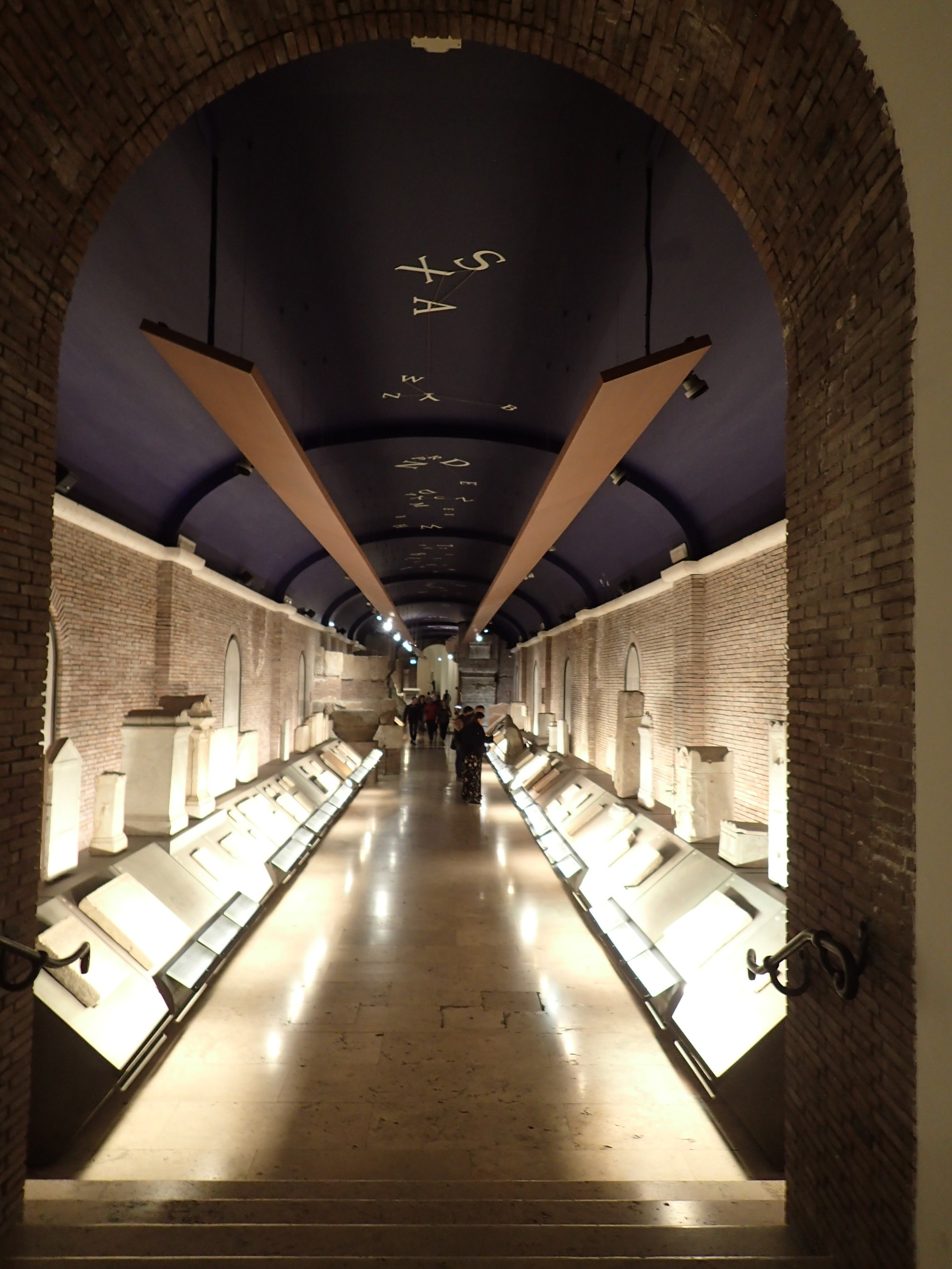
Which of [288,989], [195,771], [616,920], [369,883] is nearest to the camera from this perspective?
[288,989]

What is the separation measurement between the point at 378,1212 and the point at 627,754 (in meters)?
8.31

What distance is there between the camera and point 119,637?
8938 millimetres

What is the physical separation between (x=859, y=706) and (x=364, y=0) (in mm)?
3354

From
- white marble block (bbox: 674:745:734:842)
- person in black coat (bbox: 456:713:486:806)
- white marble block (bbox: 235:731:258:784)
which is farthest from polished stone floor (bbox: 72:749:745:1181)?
person in black coat (bbox: 456:713:486:806)

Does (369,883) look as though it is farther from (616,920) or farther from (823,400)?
(823,400)

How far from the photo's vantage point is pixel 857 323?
2.74 metres

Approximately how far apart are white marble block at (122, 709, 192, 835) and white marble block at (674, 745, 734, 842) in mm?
4784

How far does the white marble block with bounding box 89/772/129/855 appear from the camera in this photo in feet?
20.6

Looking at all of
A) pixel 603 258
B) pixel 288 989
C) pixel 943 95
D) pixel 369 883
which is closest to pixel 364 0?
pixel 943 95

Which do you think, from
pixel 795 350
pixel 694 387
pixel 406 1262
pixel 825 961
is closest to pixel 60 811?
pixel 406 1262

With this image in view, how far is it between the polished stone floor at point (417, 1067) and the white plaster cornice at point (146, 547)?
3464 millimetres

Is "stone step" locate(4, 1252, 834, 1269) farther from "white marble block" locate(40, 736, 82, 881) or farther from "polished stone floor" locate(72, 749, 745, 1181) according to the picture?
"white marble block" locate(40, 736, 82, 881)

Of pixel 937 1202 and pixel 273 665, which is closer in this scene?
pixel 937 1202

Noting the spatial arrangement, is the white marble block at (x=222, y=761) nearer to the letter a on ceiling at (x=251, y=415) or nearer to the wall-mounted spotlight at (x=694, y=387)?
the letter a on ceiling at (x=251, y=415)
